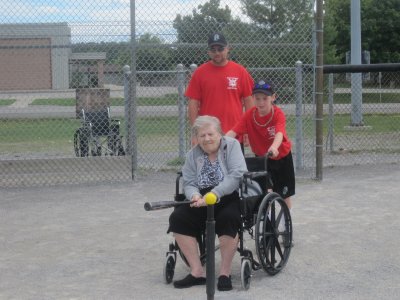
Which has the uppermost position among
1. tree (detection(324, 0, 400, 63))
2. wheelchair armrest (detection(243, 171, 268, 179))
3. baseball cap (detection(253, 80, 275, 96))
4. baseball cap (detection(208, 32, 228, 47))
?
tree (detection(324, 0, 400, 63))

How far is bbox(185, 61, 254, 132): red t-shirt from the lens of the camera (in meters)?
7.23

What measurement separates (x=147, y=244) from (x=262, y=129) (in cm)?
154

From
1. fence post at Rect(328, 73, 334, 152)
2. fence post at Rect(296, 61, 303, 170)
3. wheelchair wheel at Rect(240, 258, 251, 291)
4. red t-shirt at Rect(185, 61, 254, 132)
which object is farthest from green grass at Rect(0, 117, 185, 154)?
wheelchair wheel at Rect(240, 258, 251, 291)

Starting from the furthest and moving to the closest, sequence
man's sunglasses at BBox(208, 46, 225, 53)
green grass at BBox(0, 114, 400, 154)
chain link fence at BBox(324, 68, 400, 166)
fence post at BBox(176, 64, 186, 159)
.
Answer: green grass at BBox(0, 114, 400, 154), chain link fence at BBox(324, 68, 400, 166), fence post at BBox(176, 64, 186, 159), man's sunglasses at BBox(208, 46, 225, 53)

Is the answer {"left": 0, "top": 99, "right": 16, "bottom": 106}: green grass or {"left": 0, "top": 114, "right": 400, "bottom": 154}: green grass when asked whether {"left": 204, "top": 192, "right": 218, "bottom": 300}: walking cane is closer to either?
{"left": 0, "top": 99, "right": 16, "bottom": 106}: green grass

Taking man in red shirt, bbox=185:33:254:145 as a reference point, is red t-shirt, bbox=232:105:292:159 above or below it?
below

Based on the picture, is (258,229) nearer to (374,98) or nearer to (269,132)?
(269,132)

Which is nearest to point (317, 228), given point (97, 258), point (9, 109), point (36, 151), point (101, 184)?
point (97, 258)

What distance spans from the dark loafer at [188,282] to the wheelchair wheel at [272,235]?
48 centimetres

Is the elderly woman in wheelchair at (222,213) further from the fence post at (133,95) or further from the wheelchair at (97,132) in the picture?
the wheelchair at (97,132)

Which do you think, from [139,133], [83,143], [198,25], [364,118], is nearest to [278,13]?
[198,25]

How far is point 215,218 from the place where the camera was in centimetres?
554

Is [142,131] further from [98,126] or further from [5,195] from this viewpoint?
[5,195]

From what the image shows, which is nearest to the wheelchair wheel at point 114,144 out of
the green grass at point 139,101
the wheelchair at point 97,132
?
the wheelchair at point 97,132
